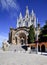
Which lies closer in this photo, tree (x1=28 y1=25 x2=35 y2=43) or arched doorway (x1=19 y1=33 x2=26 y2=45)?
tree (x1=28 y1=25 x2=35 y2=43)

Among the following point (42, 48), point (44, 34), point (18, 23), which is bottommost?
point (42, 48)

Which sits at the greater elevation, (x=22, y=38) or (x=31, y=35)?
(x=31, y=35)

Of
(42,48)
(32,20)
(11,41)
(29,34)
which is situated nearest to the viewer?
(42,48)

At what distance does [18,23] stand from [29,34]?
37.9 m

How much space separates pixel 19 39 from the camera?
70.5 metres

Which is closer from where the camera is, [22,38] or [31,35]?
[31,35]

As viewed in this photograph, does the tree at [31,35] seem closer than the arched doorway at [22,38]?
Yes

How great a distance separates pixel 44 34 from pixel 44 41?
8.38 ft

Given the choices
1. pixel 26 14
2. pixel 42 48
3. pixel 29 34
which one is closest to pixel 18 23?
pixel 26 14

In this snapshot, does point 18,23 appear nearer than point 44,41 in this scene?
No

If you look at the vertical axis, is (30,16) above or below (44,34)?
above

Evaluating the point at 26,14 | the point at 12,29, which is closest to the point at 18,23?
the point at 26,14

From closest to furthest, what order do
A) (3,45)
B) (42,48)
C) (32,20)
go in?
(3,45)
(42,48)
(32,20)

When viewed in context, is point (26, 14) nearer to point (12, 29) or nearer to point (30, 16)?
point (30, 16)
